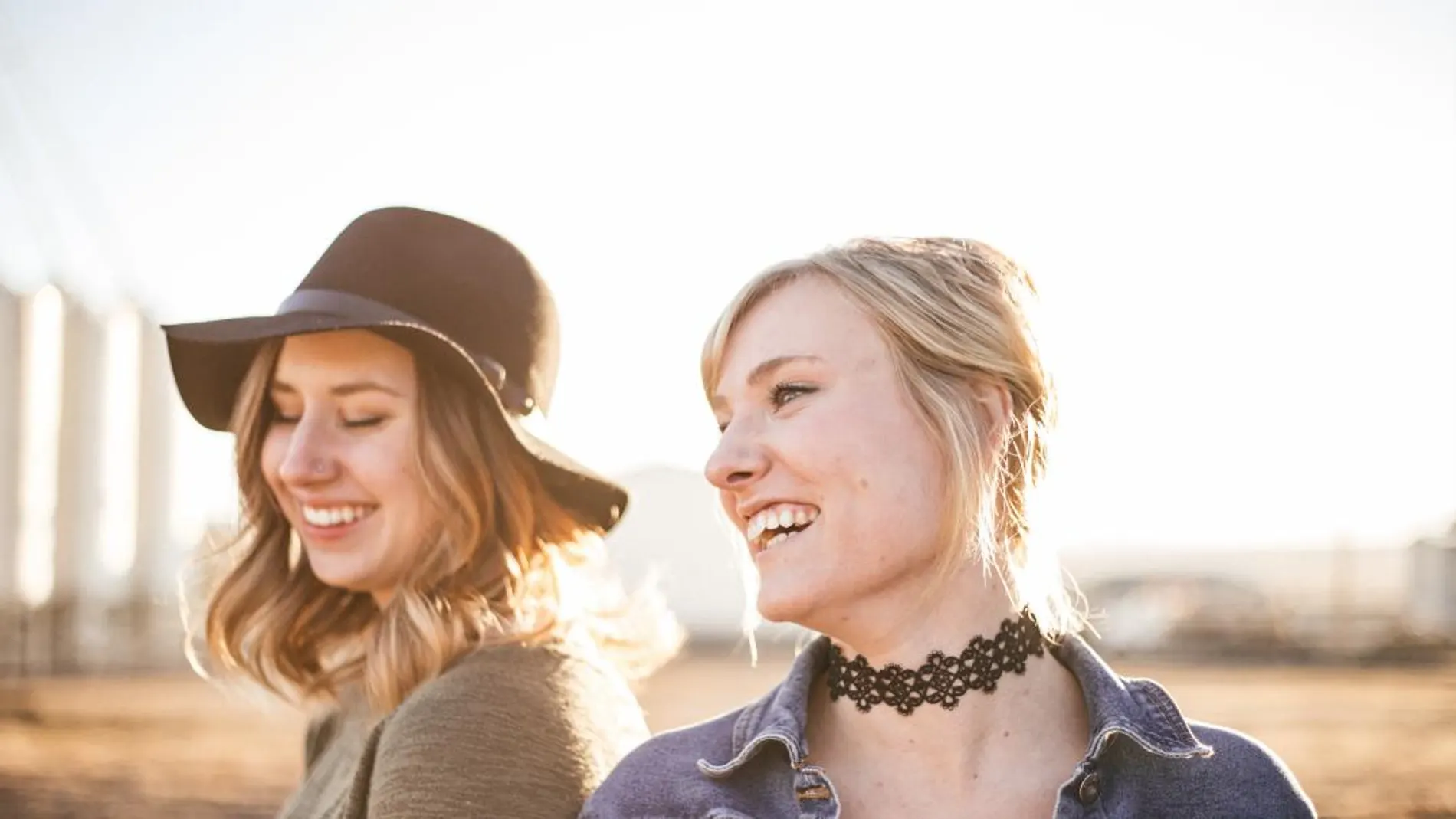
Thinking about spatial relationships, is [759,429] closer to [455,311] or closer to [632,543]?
[455,311]

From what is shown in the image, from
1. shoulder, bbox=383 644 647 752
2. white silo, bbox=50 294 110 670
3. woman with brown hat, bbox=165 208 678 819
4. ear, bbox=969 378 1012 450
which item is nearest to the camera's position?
ear, bbox=969 378 1012 450

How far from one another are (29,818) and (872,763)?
10166 millimetres

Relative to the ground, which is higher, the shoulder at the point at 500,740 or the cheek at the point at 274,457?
the cheek at the point at 274,457

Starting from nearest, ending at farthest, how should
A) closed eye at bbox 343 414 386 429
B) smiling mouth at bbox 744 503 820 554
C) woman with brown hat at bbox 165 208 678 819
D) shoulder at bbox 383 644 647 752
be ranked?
smiling mouth at bbox 744 503 820 554, shoulder at bbox 383 644 647 752, woman with brown hat at bbox 165 208 678 819, closed eye at bbox 343 414 386 429

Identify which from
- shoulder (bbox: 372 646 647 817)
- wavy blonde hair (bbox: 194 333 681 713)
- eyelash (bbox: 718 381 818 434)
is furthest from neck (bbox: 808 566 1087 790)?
wavy blonde hair (bbox: 194 333 681 713)

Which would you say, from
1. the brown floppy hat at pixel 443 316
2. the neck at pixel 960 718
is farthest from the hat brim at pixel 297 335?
the neck at pixel 960 718

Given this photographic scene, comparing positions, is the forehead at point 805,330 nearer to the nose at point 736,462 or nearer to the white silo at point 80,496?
the nose at point 736,462

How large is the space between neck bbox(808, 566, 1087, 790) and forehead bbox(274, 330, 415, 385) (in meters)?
1.23

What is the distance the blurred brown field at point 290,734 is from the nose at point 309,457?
3.32 ft

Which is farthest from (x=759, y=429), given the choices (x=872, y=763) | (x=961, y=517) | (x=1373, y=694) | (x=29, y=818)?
(x=1373, y=694)

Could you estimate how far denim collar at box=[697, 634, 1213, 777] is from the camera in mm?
2424

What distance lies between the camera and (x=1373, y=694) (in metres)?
21.5

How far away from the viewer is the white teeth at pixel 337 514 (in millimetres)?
3170

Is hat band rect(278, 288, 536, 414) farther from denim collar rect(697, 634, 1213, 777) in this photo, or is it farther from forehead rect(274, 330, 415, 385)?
denim collar rect(697, 634, 1213, 777)
